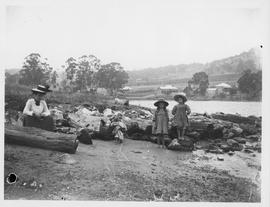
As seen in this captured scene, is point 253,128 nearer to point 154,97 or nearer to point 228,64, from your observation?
point 228,64

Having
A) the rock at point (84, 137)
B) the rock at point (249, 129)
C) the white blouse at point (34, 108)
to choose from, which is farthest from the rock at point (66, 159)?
the rock at point (249, 129)

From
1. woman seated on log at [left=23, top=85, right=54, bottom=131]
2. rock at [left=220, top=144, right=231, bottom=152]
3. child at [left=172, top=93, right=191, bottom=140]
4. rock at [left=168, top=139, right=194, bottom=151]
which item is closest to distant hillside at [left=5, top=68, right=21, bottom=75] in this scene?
woman seated on log at [left=23, top=85, right=54, bottom=131]

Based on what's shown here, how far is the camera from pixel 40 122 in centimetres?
597

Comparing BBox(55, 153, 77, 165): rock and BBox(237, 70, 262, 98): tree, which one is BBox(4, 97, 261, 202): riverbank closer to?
BBox(55, 153, 77, 165): rock

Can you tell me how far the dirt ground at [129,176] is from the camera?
564cm

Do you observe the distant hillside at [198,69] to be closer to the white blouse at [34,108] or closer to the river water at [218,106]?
the river water at [218,106]

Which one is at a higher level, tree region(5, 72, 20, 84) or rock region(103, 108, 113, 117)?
tree region(5, 72, 20, 84)

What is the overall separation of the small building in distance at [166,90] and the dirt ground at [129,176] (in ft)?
3.87

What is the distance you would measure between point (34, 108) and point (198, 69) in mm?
3177

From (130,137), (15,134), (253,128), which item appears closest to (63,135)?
(15,134)

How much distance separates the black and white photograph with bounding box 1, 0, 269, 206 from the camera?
5.76 metres

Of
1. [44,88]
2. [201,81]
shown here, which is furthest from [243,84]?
[44,88]

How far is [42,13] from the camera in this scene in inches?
237

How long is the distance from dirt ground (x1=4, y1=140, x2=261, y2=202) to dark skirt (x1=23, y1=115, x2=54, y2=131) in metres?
0.44
